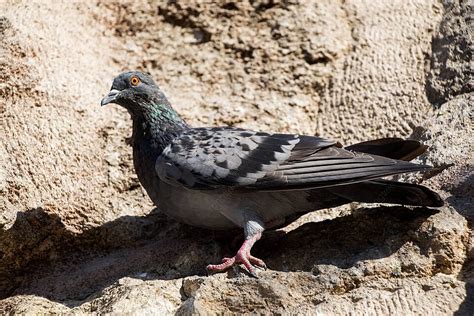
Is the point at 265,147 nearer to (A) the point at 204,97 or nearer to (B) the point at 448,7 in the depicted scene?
(A) the point at 204,97

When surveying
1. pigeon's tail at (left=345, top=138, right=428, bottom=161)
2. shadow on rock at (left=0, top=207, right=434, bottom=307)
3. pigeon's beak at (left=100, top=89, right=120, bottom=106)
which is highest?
pigeon's tail at (left=345, top=138, right=428, bottom=161)

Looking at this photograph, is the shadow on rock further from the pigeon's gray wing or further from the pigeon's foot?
the pigeon's gray wing

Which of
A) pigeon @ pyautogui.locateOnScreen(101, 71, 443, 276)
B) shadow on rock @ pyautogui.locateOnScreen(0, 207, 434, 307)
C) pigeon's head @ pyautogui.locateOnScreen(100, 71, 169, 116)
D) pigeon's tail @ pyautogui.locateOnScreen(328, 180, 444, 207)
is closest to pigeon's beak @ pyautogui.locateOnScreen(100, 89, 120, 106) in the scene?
pigeon's head @ pyautogui.locateOnScreen(100, 71, 169, 116)

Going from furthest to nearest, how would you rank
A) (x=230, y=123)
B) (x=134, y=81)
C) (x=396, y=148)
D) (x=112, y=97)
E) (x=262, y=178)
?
(x=230, y=123) → (x=134, y=81) → (x=112, y=97) → (x=396, y=148) → (x=262, y=178)

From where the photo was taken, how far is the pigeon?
516 centimetres

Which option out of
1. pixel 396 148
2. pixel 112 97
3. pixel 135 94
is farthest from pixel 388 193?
pixel 112 97

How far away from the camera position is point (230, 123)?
6758 millimetres

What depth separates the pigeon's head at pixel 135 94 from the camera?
6.07 meters

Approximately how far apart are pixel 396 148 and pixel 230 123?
67.6 inches

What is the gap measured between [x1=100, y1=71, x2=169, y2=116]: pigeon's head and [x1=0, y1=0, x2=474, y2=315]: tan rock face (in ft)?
1.82

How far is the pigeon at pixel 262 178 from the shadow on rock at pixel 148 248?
159 mm

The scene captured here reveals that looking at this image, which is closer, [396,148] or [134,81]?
[396,148]

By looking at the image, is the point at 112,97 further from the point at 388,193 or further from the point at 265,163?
the point at 388,193

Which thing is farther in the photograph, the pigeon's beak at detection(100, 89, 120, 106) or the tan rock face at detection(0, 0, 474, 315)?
the pigeon's beak at detection(100, 89, 120, 106)
